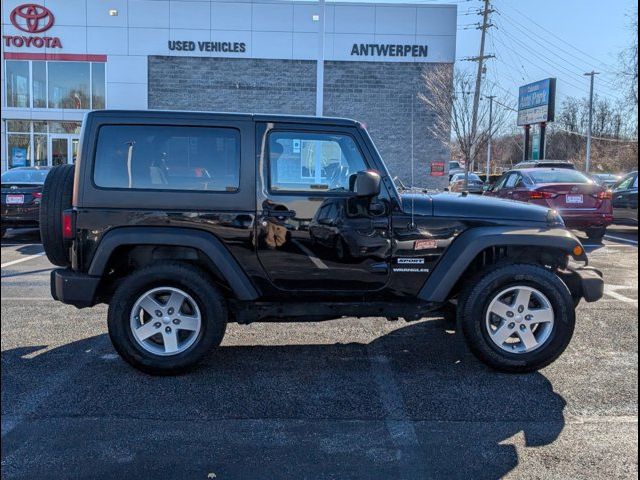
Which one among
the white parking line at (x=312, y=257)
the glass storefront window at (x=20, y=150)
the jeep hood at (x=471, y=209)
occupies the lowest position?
the white parking line at (x=312, y=257)

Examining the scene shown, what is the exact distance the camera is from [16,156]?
25.0m

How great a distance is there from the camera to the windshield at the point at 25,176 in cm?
1232

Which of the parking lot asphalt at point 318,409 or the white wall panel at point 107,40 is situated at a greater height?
the white wall panel at point 107,40

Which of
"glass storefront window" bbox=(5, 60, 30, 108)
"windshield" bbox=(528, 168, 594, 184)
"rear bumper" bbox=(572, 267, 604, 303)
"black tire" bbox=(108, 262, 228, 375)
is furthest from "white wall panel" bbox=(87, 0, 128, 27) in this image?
"rear bumper" bbox=(572, 267, 604, 303)

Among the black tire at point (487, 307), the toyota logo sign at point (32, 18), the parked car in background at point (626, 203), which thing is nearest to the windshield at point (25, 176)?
the black tire at point (487, 307)

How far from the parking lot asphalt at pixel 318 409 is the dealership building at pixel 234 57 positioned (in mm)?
19834

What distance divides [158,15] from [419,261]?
896 inches

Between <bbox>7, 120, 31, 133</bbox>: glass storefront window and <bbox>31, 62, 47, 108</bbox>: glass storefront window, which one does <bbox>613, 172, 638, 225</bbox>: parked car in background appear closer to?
<bbox>31, 62, 47, 108</bbox>: glass storefront window

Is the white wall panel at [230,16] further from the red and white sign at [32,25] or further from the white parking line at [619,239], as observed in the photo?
the white parking line at [619,239]

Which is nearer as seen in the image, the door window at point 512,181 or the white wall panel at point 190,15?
the door window at point 512,181

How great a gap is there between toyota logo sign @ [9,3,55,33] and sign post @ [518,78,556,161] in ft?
72.9

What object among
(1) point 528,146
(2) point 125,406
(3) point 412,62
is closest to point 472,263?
(2) point 125,406

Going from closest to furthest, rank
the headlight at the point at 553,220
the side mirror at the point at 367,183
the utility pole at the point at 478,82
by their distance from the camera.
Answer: the side mirror at the point at 367,183 < the headlight at the point at 553,220 < the utility pole at the point at 478,82

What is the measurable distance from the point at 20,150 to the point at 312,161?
80.3 feet
